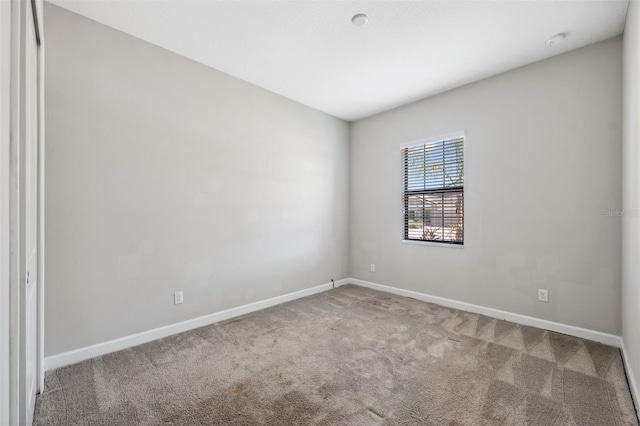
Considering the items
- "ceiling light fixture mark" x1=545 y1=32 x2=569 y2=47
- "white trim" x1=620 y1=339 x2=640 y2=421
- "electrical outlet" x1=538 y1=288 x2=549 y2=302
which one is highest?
"ceiling light fixture mark" x1=545 y1=32 x2=569 y2=47

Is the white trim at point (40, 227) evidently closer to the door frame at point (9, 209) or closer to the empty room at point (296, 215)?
the empty room at point (296, 215)

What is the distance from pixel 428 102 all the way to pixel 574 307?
9.02 ft

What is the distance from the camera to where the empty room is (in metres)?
1.81

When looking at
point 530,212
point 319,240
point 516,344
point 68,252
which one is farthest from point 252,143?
point 516,344

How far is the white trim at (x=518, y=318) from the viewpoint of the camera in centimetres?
258

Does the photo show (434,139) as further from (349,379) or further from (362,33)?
(349,379)

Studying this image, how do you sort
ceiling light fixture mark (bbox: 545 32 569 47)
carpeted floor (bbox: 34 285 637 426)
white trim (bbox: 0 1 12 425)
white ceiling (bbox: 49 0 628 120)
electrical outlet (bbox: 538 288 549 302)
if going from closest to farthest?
white trim (bbox: 0 1 12 425) < carpeted floor (bbox: 34 285 637 426) < white ceiling (bbox: 49 0 628 120) < ceiling light fixture mark (bbox: 545 32 569 47) < electrical outlet (bbox: 538 288 549 302)

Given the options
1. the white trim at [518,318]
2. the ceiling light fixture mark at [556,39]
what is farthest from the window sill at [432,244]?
the ceiling light fixture mark at [556,39]

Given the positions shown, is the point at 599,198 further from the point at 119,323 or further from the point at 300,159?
the point at 119,323

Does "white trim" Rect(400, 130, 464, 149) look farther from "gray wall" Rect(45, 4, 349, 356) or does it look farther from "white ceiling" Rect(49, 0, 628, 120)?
"gray wall" Rect(45, 4, 349, 356)

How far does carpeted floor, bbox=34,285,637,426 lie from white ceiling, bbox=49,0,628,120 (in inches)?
106

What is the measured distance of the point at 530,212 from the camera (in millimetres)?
3000

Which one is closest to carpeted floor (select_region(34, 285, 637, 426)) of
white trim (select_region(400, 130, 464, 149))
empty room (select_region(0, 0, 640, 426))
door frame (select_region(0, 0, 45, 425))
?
empty room (select_region(0, 0, 640, 426))

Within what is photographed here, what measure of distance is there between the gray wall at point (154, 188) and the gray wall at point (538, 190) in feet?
6.38
